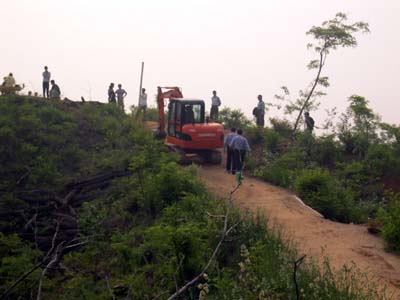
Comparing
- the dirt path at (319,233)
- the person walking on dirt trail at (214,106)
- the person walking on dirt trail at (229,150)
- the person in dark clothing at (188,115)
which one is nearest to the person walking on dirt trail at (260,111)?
the person walking on dirt trail at (214,106)

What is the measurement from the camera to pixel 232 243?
34.4ft

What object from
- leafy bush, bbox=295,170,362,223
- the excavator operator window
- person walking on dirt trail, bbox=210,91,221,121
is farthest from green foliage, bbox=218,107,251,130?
leafy bush, bbox=295,170,362,223

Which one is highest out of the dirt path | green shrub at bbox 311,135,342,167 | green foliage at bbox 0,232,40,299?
green shrub at bbox 311,135,342,167

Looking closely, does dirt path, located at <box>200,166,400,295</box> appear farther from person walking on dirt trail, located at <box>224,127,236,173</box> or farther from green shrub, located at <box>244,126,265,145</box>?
green shrub, located at <box>244,126,265,145</box>

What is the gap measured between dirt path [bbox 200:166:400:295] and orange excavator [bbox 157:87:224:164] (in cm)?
243

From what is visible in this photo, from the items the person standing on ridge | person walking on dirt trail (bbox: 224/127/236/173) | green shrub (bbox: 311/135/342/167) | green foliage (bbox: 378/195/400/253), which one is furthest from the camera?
the person standing on ridge

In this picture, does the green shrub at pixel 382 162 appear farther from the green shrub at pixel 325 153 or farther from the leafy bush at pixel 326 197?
the leafy bush at pixel 326 197

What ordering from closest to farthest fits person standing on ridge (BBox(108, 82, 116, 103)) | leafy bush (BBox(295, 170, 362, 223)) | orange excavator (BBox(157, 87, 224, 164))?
leafy bush (BBox(295, 170, 362, 223)) < orange excavator (BBox(157, 87, 224, 164)) < person standing on ridge (BBox(108, 82, 116, 103))

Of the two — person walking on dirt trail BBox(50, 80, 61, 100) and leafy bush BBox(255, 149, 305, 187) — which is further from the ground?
person walking on dirt trail BBox(50, 80, 61, 100)

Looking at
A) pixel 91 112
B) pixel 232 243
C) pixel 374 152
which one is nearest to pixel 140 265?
pixel 232 243

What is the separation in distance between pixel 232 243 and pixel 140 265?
237 centimetres

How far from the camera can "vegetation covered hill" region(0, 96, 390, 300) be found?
8195 mm


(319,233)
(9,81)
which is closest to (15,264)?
(319,233)

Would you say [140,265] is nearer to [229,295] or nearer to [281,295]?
[229,295]
